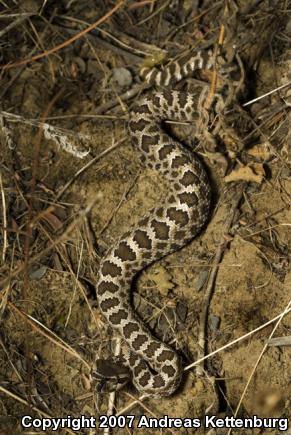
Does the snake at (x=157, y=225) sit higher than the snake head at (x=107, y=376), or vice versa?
the snake at (x=157, y=225)

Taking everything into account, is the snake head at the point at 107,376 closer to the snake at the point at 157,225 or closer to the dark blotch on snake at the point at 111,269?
the snake at the point at 157,225

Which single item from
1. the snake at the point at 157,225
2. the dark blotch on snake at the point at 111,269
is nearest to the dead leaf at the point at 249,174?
the snake at the point at 157,225

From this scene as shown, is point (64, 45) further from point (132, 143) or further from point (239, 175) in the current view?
point (239, 175)

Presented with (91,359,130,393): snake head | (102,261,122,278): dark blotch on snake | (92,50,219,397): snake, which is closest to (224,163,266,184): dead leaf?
(92,50,219,397): snake

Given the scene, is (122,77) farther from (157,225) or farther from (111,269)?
(111,269)

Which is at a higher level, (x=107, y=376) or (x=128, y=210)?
(x=128, y=210)

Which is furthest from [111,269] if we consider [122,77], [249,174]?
[122,77]

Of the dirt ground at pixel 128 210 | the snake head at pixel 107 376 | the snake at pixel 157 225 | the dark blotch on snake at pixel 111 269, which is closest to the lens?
the snake head at pixel 107 376
